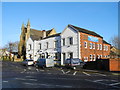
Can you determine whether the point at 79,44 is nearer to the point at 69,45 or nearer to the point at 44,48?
the point at 69,45

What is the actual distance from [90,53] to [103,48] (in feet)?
24.5

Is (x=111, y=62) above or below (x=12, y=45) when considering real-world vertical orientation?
below

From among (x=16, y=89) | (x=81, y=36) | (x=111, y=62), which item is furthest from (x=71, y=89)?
(x=81, y=36)

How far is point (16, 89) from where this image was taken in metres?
8.85

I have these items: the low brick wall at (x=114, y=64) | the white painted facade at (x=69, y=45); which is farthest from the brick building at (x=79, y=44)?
the low brick wall at (x=114, y=64)

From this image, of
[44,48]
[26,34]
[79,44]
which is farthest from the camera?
[26,34]

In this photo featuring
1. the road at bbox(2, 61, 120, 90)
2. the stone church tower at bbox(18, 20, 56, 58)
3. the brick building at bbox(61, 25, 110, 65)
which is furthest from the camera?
the stone church tower at bbox(18, 20, 56, 58)

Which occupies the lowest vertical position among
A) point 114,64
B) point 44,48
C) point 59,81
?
point 59,81

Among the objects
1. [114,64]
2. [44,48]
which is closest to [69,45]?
[44,48]

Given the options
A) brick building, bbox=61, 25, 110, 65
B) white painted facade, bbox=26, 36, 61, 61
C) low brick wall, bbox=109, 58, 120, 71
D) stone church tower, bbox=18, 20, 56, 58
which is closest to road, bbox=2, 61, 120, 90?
low brick wall, bbox=109, 58, 120, 71

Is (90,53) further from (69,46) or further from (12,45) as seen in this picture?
(12,45)

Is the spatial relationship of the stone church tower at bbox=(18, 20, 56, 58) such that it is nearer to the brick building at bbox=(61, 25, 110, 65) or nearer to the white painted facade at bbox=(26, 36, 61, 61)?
the white painted facade at bbox=(26, 36, 61, 61)

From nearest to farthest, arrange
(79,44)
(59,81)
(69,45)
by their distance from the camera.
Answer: (59,81), (79,44), (69,45)

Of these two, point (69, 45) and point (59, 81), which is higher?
point (69, 45)
